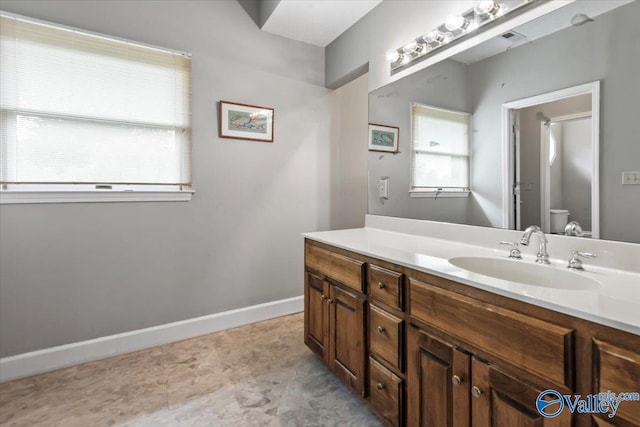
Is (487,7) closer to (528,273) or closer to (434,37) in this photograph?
(434,37)

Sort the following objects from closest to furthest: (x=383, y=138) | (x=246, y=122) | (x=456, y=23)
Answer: (x=456, y=23)
(x=383, y=138)
(x=246, y=122)

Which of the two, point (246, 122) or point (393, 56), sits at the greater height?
point (393, 56)

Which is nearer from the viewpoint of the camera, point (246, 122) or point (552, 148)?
point (552, 148)

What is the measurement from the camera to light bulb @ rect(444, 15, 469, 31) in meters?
1.67

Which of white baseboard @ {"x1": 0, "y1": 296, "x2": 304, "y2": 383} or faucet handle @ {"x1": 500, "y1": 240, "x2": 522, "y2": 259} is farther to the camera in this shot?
white baseboard @ {"x1": 0, "y1": 296, "x2": 304, "y2": 383}

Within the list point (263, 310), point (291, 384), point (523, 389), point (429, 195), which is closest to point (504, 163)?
point (429, 195)

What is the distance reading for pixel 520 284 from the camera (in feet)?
3.09

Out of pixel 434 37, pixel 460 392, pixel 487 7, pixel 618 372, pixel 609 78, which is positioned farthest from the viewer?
pixel 434 37

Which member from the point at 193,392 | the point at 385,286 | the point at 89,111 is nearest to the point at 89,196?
the point at 89,111

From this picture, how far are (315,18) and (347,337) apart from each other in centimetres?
244

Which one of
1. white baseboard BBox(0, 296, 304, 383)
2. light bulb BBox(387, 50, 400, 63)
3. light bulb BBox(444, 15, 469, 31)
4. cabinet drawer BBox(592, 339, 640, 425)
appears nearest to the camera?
cabinet drawer BBox(592, 339, 640, 425)

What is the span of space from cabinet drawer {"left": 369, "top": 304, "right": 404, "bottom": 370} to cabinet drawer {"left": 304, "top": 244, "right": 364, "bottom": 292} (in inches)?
6.2

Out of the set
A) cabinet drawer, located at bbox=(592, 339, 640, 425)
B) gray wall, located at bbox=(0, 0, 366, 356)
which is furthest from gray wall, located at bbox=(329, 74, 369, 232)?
cabinet drawer, located at bbox=(592, 339, 640, 425)

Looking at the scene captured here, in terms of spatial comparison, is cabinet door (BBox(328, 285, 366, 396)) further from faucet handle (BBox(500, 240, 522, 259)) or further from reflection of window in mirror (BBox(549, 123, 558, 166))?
reflection of window in mirror (BBox(549, 123, 558, 166))
